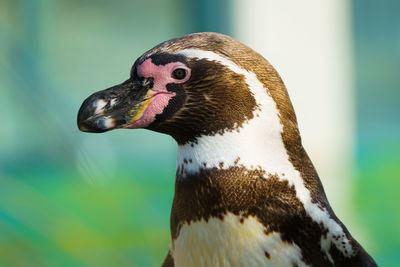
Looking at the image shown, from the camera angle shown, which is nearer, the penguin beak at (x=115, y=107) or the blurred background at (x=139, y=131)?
the penguin beak at (x=115, y=107)

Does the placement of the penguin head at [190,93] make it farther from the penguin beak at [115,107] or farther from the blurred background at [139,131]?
the blurred background at [139,131]

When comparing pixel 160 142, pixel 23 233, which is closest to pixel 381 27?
pixel 160 142

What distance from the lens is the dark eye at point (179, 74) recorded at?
66cm

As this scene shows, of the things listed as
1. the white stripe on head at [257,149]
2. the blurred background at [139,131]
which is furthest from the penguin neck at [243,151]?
the blurred background at [139,131]

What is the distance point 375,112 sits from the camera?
176 inches

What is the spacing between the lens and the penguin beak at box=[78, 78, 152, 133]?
652 mm

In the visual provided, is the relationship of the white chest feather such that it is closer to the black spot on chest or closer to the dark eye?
the black spot on chest

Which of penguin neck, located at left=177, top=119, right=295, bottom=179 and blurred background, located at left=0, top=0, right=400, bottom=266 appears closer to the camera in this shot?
penguin neck, located at left=177, top=119, right=295, bottom=179

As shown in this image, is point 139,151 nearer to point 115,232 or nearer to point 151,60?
point 115,232

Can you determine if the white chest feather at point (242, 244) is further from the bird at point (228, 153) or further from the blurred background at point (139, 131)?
the blurred background at point (139, 131)

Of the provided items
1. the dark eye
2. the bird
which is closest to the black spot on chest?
the bird

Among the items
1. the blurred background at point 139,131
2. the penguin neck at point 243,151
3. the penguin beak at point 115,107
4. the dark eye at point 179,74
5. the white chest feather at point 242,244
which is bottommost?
the blurred background at point 139,131

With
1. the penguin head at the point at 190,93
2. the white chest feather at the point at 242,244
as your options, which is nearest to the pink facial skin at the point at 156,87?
the penguin head at the point at 190,93

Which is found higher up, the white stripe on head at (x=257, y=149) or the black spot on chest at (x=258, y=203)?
the white stripe on head at (x=257, y=149)
